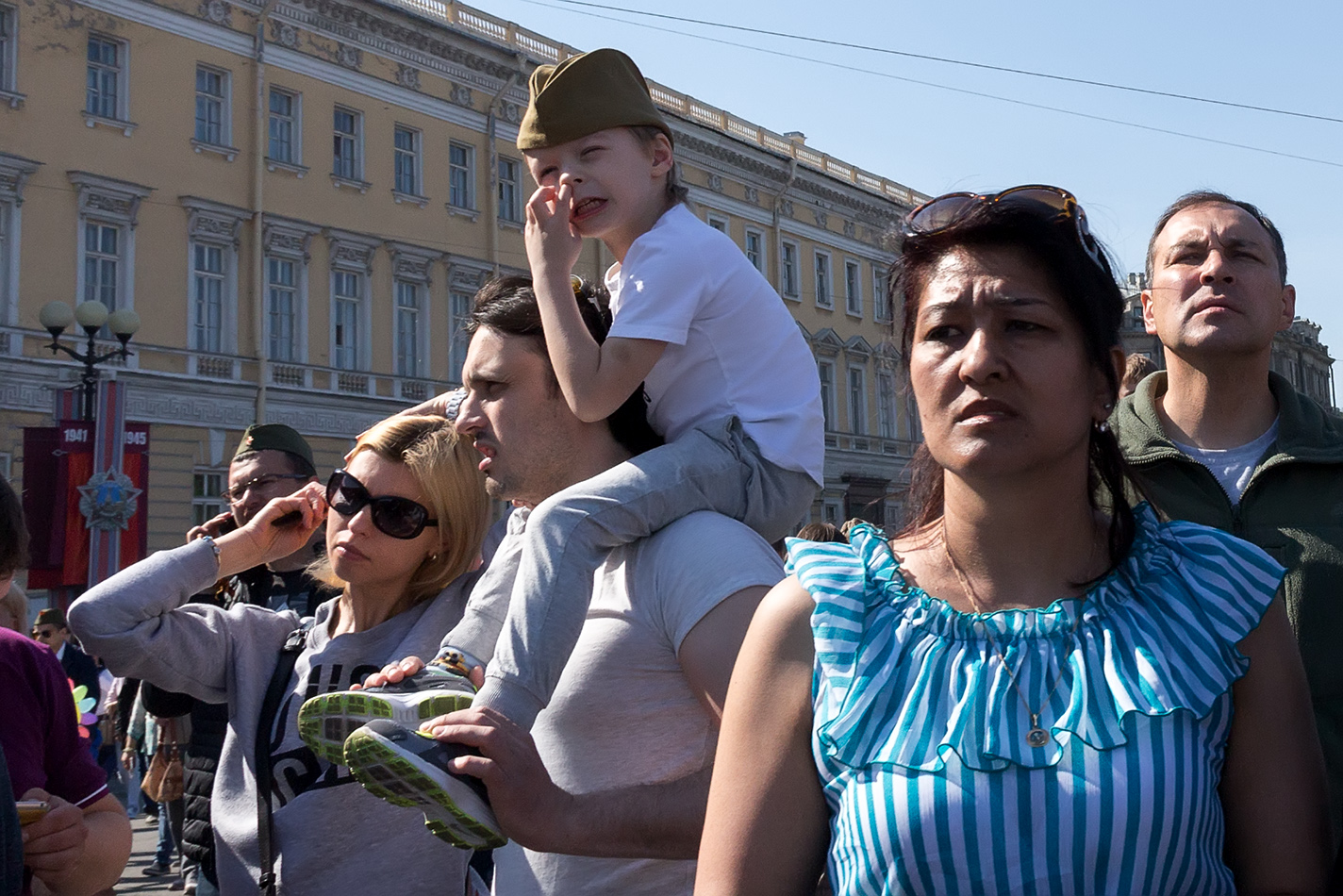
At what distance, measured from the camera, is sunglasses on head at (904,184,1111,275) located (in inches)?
70.3

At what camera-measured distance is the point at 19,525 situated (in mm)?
2805

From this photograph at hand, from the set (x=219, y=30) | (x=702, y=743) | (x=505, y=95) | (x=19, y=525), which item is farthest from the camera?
(x=505, y=95)

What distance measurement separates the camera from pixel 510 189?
2848cm

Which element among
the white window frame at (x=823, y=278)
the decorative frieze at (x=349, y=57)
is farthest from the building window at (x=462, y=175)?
the white window frame at (x=823, y=278)

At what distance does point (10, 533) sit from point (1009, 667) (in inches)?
81.7

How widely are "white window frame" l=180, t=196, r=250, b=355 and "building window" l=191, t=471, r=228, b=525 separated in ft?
6.91

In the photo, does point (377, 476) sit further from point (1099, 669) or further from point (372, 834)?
point (1099, 669)

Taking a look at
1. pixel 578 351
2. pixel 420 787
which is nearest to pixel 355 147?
pixel 578 351

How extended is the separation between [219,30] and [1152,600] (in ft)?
79.0

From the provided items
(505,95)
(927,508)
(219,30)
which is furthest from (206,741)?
(505,95)

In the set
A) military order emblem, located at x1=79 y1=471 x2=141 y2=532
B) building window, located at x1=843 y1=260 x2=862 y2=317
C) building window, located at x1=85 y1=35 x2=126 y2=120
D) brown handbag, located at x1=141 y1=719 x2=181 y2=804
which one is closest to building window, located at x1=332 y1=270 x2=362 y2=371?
building window, located at x1=85 y1=35 x2=126 y2=120

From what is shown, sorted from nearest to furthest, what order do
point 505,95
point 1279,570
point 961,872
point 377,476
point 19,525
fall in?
point 961,872 → point 1279,570 → point 19,525 → point 377,476 → point 505,95

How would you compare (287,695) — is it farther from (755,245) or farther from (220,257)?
(755,245)

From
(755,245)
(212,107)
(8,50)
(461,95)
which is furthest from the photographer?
(755,245)
